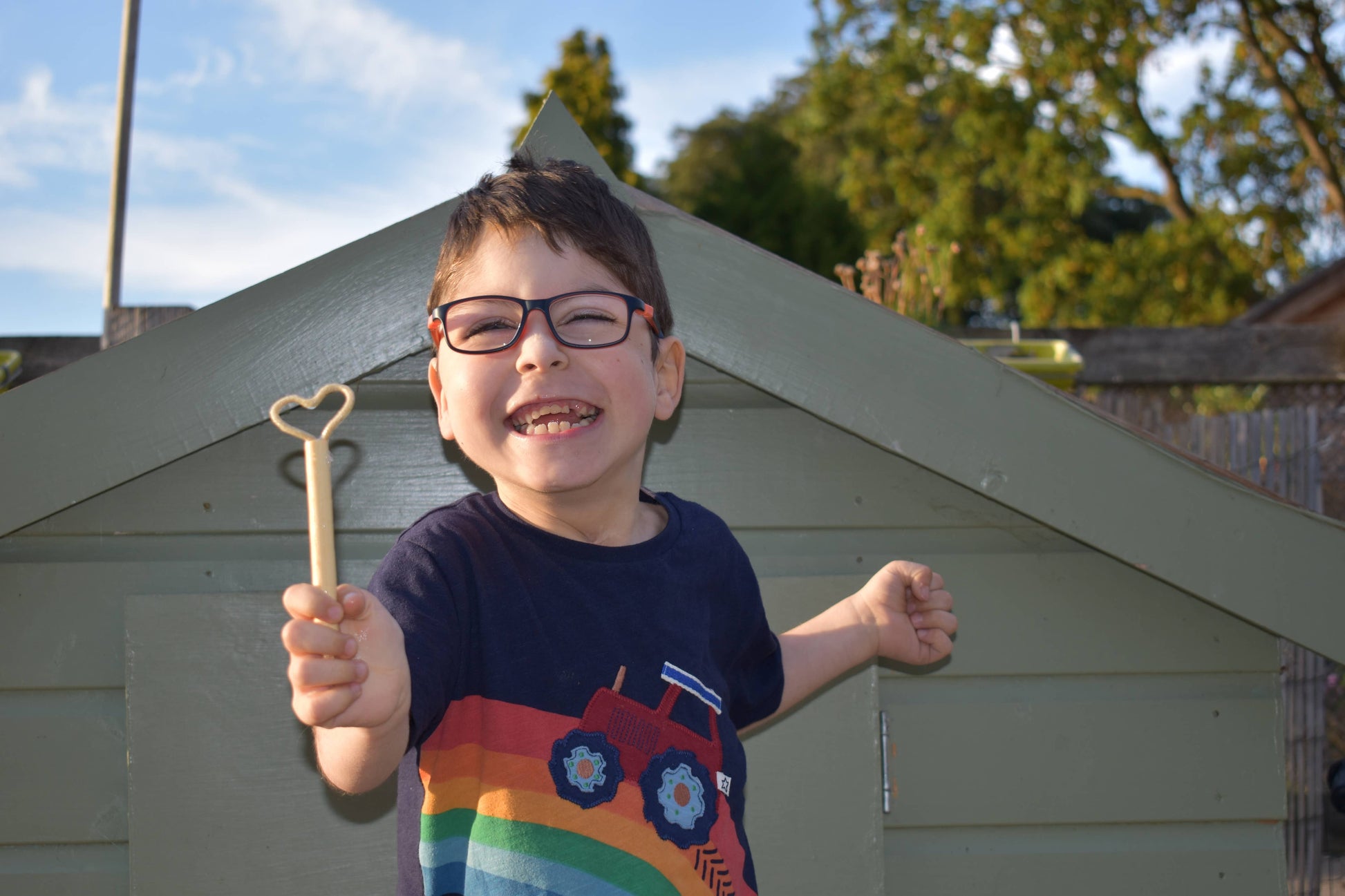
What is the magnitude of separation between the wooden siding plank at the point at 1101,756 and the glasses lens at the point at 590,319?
1063 millimetres

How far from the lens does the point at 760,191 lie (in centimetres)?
3172

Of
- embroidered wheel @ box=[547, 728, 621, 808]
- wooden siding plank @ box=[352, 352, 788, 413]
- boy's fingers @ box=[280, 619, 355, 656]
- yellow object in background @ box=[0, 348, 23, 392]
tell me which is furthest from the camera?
yellow object in background @ box=[0, 348, 23, 392]

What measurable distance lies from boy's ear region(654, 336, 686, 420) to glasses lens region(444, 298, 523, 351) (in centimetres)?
25

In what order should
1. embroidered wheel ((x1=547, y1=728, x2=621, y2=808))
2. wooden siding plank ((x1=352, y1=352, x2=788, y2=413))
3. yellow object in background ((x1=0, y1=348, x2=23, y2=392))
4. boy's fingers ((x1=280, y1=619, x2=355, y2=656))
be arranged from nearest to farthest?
boy's fingers ((x1=280, y1=619, x2=355, y2=656)) < embroidered wheel ((x1=547, y1=728, x2=621, y2=808)) < wooden siding plank ((x1=352, y1=352, x2=788, y2=413)) < yellow object in background ((x1=0, y1=348, x2=23, y2=392))

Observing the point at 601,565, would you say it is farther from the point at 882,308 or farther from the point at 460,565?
the point at 882,308

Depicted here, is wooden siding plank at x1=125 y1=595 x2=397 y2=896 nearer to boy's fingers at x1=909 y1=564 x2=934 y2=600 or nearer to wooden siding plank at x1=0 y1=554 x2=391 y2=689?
wooden siding plank at x1=0 y1=554 x2=391 y2=689

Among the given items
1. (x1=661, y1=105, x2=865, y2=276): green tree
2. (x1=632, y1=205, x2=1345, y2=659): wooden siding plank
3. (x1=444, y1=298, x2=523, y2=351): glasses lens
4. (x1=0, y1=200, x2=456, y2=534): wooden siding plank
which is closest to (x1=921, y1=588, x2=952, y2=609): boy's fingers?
(x1=632, y1=205, x2=1345, y2=659): wooden siding plank

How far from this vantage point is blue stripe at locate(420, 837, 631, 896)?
1.24m

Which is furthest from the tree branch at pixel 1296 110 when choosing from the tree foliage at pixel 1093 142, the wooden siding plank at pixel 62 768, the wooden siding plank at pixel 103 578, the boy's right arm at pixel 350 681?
the boy's right arm at pixel 350 681

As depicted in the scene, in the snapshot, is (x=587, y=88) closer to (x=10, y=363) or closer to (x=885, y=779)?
(x=10, y=363)

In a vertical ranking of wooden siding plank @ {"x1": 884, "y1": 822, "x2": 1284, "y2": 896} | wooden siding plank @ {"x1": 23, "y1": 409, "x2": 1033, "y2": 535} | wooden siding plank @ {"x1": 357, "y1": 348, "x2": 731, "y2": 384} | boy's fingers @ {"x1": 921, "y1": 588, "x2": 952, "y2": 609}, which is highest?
wooden siding plank @ {"x1": 357, "y1": 348, "x2": 731, "y2": 384}

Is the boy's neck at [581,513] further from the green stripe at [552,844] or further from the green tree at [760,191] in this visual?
the green tree at [760,191]

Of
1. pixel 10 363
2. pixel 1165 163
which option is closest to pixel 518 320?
pixel 10 363

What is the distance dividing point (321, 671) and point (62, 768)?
1318 millimetres
